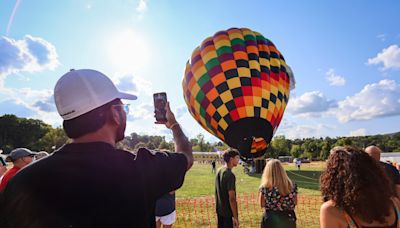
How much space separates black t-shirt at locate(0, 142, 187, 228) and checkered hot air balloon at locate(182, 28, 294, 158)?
6.17 meters

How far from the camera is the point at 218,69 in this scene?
8.09 m

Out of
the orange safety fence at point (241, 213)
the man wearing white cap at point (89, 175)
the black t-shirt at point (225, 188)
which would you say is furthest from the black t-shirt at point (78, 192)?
the orange safety fence at point (241, 213)

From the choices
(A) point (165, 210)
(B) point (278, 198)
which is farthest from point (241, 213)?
(B) point (278, 198)

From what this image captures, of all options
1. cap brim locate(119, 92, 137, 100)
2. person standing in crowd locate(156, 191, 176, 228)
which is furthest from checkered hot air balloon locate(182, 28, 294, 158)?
cap brim locate(119, 92, 137, 100)

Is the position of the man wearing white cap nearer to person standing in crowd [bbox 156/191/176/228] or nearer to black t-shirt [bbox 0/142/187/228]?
black t-shirt [bbox 0/142/187/228]

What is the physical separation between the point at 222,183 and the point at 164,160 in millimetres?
3707

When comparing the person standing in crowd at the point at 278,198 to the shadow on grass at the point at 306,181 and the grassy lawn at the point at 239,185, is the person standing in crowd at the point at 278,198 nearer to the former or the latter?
the grassy lawn at the point at 239,185

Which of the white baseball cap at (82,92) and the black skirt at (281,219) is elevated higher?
the white baseball cap at (82,92)

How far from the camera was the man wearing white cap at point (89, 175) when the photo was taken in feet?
4.33

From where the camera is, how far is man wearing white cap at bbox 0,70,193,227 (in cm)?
132

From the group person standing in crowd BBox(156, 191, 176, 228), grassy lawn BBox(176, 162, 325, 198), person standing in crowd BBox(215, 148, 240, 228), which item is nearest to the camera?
person standing in crowd BBox(215, 148, 240, 228)

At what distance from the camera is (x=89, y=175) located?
53.4 inches

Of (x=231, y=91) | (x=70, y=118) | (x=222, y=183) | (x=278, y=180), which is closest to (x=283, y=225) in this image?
(x=278, y=180)

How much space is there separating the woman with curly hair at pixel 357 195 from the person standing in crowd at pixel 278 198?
6.53 ft
